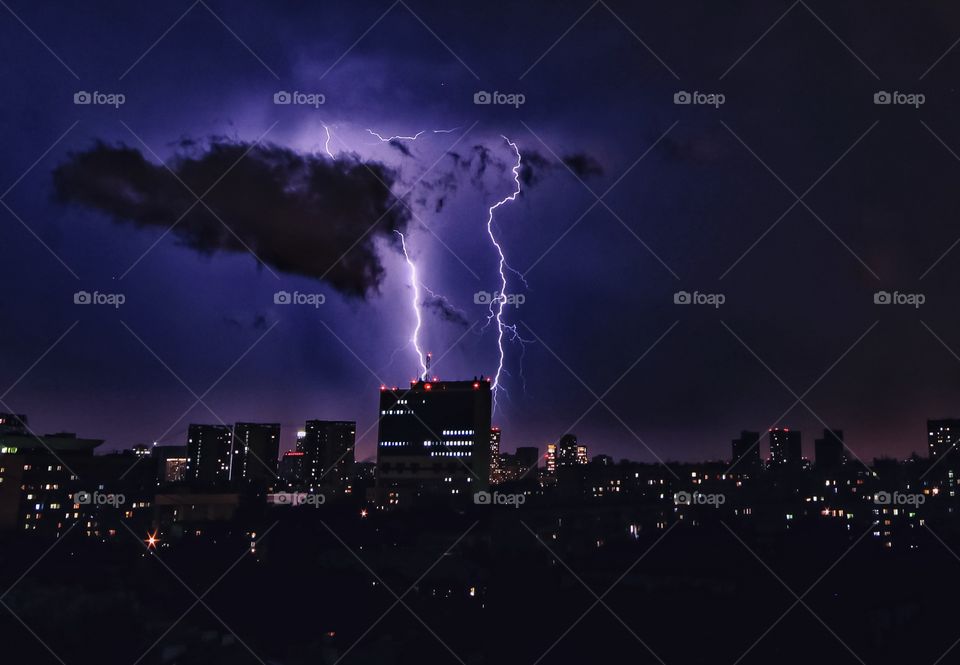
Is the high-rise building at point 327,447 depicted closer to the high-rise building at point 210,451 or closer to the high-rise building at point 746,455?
the high-rise building at point 210,451

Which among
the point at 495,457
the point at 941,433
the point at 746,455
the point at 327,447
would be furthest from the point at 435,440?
the point at 941,433

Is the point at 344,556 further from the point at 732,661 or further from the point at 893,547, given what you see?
the point at 893,547

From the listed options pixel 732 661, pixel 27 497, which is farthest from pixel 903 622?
pixel 27 497

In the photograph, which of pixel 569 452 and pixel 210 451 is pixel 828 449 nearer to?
pixel 569 452

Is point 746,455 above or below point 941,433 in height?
below

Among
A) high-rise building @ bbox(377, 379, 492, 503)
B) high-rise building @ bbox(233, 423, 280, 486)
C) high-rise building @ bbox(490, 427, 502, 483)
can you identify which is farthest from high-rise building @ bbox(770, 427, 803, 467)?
high-rise building @ bbox(233, 423, 280, 486)
